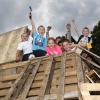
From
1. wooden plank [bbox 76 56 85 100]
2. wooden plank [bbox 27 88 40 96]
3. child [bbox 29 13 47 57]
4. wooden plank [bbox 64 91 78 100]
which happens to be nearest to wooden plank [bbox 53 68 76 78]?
wooden plank [bbox 76 56 85 100]

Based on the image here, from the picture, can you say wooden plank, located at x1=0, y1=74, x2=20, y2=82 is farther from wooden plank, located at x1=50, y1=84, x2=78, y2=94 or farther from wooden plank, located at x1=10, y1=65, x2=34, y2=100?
wooden plank, located at x1=50, y1=84, x2=78, y2=94

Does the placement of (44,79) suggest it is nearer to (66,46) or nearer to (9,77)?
(9,77)

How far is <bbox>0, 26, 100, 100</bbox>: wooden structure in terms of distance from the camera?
5.55 metres

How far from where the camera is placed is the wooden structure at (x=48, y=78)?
18.2 feet

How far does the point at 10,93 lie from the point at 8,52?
20.9 feet

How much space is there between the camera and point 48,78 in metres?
6.06

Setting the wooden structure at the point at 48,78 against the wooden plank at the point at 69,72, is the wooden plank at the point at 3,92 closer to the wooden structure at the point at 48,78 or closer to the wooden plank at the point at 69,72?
the wooden structure at the point at 48,78

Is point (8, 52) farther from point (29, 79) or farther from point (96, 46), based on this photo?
point (96, 46)

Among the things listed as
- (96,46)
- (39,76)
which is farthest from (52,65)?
(96,46)

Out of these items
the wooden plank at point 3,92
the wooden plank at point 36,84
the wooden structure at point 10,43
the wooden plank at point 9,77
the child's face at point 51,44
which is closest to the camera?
the wooden plank at point 36,84

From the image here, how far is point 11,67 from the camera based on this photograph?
721 cm

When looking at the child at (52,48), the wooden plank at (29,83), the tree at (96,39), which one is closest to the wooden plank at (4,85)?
the wooden plank at (29,83)

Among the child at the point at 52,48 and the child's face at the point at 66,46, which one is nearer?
the child's face at the point at 66,46

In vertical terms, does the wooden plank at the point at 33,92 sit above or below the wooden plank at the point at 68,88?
above
